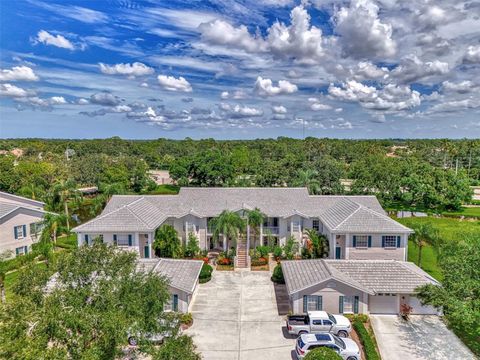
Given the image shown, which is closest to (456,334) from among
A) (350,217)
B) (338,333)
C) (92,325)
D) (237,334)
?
(338,333)

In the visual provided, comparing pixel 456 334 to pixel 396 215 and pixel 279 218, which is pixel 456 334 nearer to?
pixel 279 218

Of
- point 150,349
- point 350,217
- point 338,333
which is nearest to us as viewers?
point 150,349

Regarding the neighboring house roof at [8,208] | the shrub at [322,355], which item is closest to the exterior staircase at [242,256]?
the shrub at [322,355]

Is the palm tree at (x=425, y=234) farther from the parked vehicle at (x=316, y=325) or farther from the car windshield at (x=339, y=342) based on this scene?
the car windshield at (x=339, y=342)

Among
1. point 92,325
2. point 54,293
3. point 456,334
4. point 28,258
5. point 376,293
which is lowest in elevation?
point 456,334

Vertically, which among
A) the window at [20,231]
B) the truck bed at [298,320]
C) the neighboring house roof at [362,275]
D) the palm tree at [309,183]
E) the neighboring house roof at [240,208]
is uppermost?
the palm tree at [309,183]

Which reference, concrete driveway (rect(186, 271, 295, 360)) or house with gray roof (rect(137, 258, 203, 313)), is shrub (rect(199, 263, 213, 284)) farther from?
house with gray roof (rect(137, 258, 203, 313))
